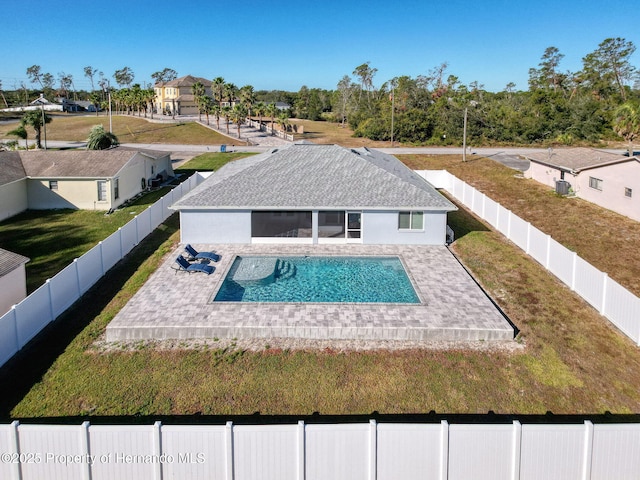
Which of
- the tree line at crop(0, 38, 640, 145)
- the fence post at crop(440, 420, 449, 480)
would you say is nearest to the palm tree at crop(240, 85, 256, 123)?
the tree line at crop(0, 38, 640, 145)

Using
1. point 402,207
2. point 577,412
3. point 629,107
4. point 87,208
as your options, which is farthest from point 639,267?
point 87,208

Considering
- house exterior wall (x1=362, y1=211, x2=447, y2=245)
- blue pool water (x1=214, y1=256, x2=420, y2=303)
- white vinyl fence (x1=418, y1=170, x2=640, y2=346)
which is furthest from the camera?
house exterior wall (x1=362, y1=211, x2=447, y2=245)

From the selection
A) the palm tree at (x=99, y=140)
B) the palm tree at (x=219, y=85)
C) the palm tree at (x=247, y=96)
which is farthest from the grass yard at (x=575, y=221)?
the palm tree at (x=219, y=85)

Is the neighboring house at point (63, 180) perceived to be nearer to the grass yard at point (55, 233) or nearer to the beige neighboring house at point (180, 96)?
the grass yard at point (55, 233)

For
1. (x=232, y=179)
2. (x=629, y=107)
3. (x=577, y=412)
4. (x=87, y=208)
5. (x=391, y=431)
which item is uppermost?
(x=629, y=107)

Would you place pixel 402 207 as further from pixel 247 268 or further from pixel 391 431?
pixel 391 431

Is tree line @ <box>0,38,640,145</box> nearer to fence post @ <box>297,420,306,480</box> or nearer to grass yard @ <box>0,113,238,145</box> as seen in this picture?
grass yard @ <box>0,113,238,145</box>

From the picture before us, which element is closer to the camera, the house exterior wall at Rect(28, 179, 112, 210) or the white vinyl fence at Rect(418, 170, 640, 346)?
the white vinyl fence at Rect(418, 170, 640, 346)
